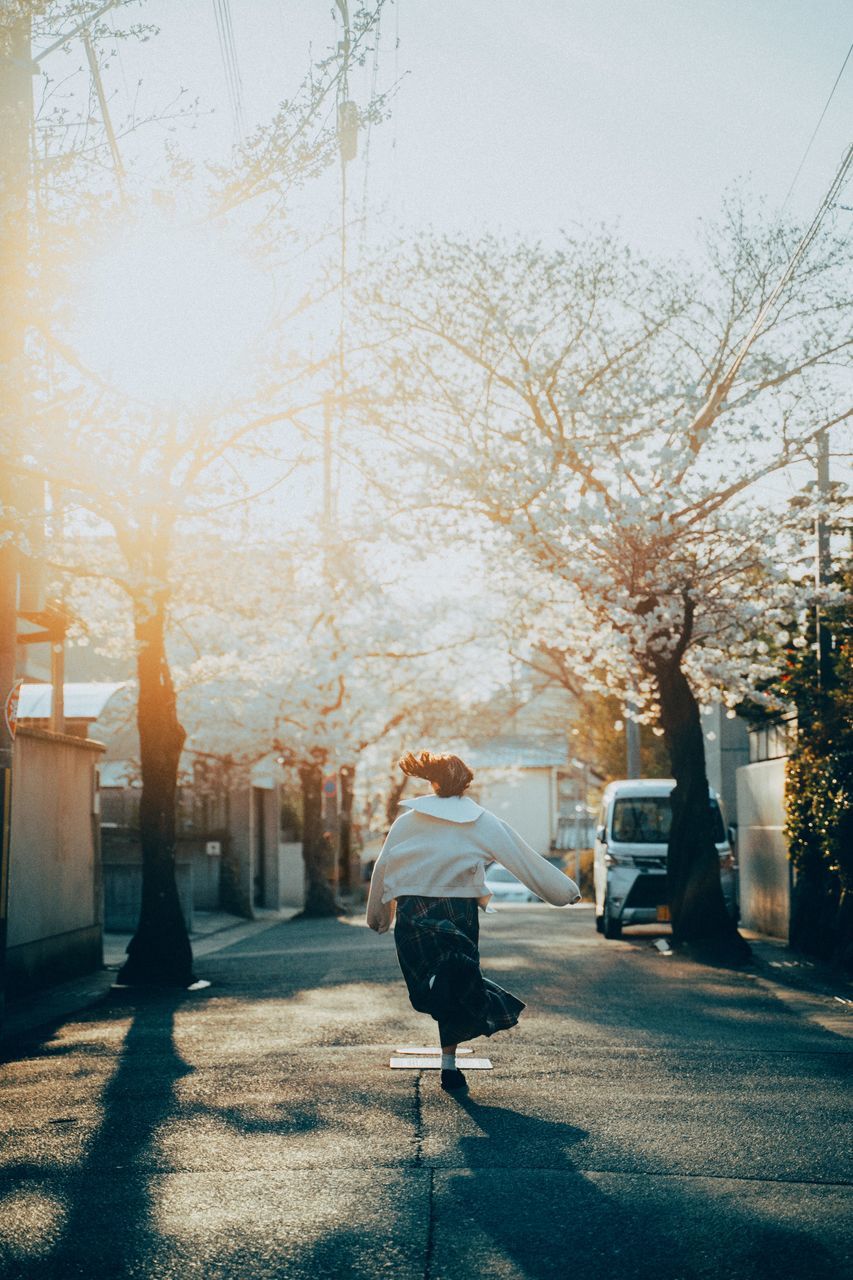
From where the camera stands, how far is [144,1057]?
8.34m

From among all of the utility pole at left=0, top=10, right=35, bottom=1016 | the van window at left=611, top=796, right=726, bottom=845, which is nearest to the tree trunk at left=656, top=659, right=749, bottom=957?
the van window at left=611, top=796, right=726, bottom=845

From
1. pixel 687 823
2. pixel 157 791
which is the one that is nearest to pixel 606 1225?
pixel 157 791

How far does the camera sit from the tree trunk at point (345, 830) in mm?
36344

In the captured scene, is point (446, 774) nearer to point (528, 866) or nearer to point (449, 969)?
point (528, 866)

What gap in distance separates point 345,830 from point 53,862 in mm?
24139

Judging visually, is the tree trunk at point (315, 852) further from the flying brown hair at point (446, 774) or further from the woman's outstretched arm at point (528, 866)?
the woman's outstretched arm at point (528, 866)

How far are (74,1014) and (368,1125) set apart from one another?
6418 mm

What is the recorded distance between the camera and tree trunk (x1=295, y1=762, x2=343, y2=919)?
31.3m

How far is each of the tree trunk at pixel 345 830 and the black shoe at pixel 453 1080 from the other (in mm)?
27804

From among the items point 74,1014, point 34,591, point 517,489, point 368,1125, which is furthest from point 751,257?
point 368,1125

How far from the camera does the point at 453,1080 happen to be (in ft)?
22.1

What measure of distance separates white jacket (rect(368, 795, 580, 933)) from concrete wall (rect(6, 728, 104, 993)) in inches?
239

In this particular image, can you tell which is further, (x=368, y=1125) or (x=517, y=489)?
(x=517, y=489)

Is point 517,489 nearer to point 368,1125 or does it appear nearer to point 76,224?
Answer: point 76,224
